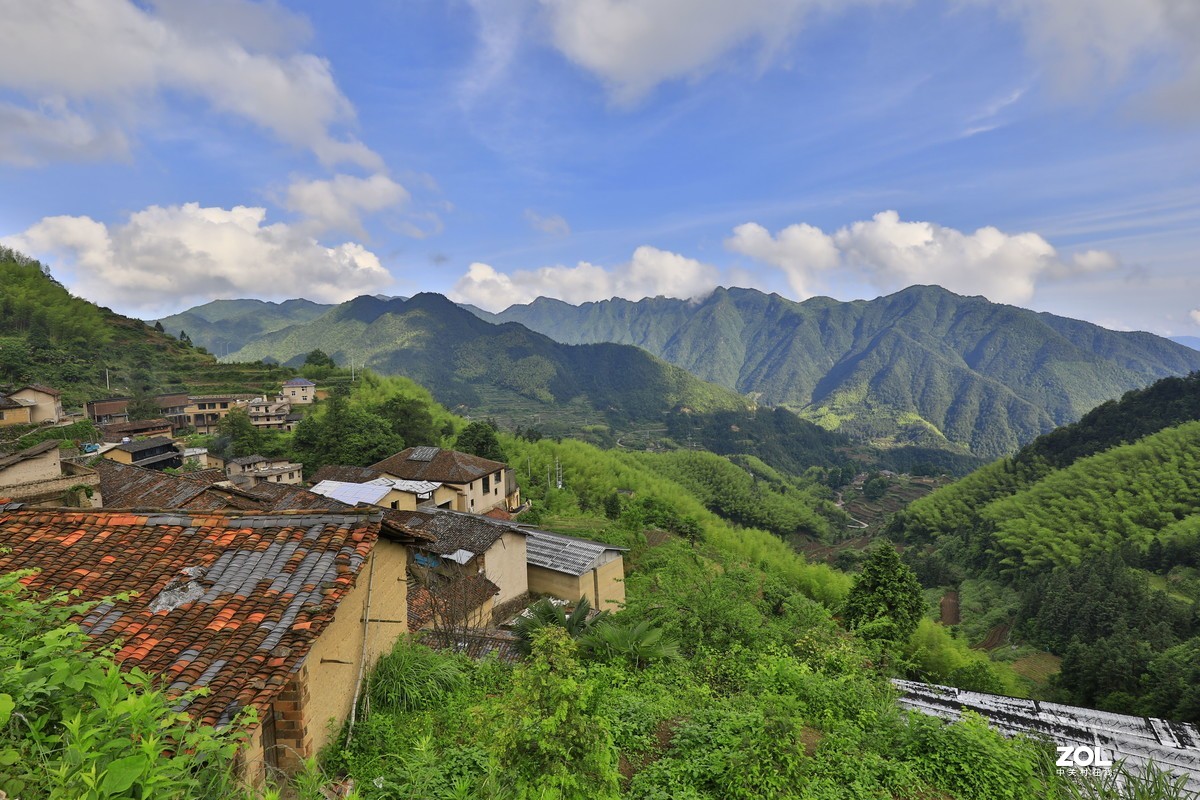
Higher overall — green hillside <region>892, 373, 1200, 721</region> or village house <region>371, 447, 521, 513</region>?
village house <region>371, 447, 521, 513</region>

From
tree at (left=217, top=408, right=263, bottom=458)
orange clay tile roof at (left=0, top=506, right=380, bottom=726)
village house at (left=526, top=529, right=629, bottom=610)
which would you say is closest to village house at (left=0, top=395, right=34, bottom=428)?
tree at (left=217, top=408, right=263, bottom=458)

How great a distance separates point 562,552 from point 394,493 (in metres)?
11.6

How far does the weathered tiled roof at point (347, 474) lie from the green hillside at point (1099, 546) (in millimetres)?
38364

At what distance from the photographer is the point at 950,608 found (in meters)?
44.9

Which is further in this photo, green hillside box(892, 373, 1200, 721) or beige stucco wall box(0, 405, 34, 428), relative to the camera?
beige stucco wall box(0, 405, 34, 428)

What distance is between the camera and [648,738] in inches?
273

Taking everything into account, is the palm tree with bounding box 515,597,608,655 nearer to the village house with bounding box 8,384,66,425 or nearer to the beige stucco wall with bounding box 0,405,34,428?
the beige stucco wall with bounding box 0,405,34,428

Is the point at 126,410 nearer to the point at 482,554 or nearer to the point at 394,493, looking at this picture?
the point at 394,493

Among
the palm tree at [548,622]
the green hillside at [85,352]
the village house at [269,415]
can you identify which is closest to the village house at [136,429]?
the village house at [269,415]

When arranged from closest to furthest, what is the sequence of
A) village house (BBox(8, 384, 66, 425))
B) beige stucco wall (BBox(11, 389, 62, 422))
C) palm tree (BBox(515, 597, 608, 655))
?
palm tree (BBox(515, 597, 608, 655)) < village house (BBox(8, 384, 66, 425)) < beige stucco wall (BBox(11, 389, 62, 422))

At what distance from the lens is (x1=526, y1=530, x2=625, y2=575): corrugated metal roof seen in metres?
19.5

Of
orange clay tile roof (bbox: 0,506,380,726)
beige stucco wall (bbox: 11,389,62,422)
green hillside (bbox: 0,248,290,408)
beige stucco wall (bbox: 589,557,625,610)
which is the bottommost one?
beige stucco wall (bbox: 589,557,625,610)

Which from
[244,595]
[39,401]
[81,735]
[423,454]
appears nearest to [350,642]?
[244,595]

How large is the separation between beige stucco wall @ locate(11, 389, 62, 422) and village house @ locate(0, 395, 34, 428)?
1.80 feet
